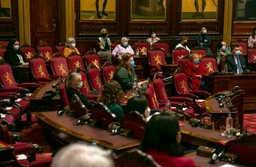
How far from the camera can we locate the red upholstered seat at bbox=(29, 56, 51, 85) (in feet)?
28.4

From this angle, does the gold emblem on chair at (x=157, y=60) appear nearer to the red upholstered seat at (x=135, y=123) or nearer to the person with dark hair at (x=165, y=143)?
the red upholstered seat at (x=135, y=123)

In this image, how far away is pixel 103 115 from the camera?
453 centimetres

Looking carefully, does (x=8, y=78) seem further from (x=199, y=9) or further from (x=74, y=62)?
(x=199, y=9)

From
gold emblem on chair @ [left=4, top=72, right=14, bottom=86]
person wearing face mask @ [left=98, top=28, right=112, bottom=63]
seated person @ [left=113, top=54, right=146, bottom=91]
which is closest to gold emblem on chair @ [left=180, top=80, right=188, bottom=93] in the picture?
seated person @ [left=113, top=54, right=146, bottom=91]

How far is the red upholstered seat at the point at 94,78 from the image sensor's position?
793 centimetres

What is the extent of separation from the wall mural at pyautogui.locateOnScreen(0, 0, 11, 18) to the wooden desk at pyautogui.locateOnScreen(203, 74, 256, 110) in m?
6.44

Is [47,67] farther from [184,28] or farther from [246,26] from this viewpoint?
[246,26]

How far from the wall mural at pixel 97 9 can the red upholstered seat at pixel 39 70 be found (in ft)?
14.9

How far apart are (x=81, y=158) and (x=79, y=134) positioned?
2864 mm

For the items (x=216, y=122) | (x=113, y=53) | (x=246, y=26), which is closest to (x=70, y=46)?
(x=113, y=53)

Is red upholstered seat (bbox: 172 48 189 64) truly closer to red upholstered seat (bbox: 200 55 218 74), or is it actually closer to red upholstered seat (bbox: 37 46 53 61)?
red upholstered seat (bbox: 200 55 218 74)

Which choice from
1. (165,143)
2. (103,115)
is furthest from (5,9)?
(165,143)

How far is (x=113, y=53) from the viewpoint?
11398mm

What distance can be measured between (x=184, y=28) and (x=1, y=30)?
6.15 metres
